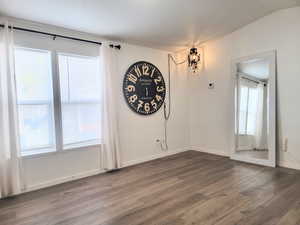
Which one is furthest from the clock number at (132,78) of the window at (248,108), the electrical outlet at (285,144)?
the electrical outlet at (285,144)

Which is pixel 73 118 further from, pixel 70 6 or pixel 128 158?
pixel 70 6

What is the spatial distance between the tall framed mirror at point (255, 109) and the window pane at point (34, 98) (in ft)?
11.1

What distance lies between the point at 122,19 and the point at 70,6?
2.45 feet

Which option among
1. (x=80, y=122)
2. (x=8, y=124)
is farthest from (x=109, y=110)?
(x=8, y=124)

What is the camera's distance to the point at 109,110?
11.0ft

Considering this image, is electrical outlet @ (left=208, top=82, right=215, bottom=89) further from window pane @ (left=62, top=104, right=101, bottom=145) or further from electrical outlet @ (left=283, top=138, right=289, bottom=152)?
window pane @ (left=62, top=104, right=101, bottom=145)

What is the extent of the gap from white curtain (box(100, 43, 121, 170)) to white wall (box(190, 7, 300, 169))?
2106mm

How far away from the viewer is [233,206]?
2168 mm

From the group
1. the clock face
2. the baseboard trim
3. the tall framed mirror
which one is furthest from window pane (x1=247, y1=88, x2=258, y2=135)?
the clock face

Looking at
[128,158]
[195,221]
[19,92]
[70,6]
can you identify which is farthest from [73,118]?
[195,221]

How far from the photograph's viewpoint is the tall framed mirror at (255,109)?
343 centimetres

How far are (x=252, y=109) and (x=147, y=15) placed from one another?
2588mm

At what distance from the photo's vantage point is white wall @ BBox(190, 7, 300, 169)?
3244mm

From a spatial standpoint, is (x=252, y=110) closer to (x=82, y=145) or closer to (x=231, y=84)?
(x=231, y=84)
